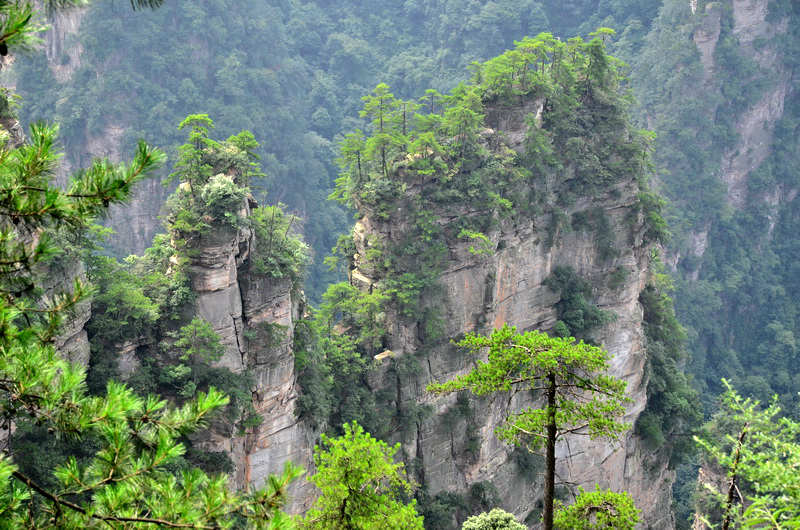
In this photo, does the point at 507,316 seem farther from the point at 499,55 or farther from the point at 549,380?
the point at 549,380

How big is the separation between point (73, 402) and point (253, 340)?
14.8 meters

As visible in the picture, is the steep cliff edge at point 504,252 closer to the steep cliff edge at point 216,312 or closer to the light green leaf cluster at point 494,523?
the steep cliff edge at point 216,312

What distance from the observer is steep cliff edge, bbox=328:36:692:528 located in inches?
997

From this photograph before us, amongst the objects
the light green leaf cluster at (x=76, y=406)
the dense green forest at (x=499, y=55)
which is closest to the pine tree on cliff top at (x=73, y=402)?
the light green leaf cluster at (x=76, y=406)

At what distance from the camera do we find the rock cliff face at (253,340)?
65.9 ft

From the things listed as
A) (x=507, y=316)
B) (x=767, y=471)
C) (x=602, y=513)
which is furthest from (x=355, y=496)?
(x=507, y=316)

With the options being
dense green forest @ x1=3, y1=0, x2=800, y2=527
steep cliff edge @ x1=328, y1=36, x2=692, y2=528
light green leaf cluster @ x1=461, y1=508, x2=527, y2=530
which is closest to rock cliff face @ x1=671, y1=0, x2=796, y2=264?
dense green forest @ x1=3, y1=0, x2=800, y2=527

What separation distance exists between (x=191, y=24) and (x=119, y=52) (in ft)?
18.2

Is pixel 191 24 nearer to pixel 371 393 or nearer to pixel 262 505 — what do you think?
pixel 371 393

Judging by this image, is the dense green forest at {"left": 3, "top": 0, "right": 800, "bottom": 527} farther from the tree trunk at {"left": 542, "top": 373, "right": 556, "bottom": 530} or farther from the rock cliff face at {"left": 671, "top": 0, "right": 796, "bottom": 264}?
the tree trunk at {"left": 542, "top": 373, "right": 556, "bottom": 530}

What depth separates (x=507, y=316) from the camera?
28312mm

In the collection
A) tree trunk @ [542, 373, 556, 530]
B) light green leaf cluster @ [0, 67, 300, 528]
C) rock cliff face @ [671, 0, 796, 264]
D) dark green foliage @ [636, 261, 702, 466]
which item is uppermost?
rock cliff face @ [671, 0, 796, 264]

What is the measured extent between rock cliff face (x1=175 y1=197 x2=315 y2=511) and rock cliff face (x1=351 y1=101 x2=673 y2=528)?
3.98m

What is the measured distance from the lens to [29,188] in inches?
238
